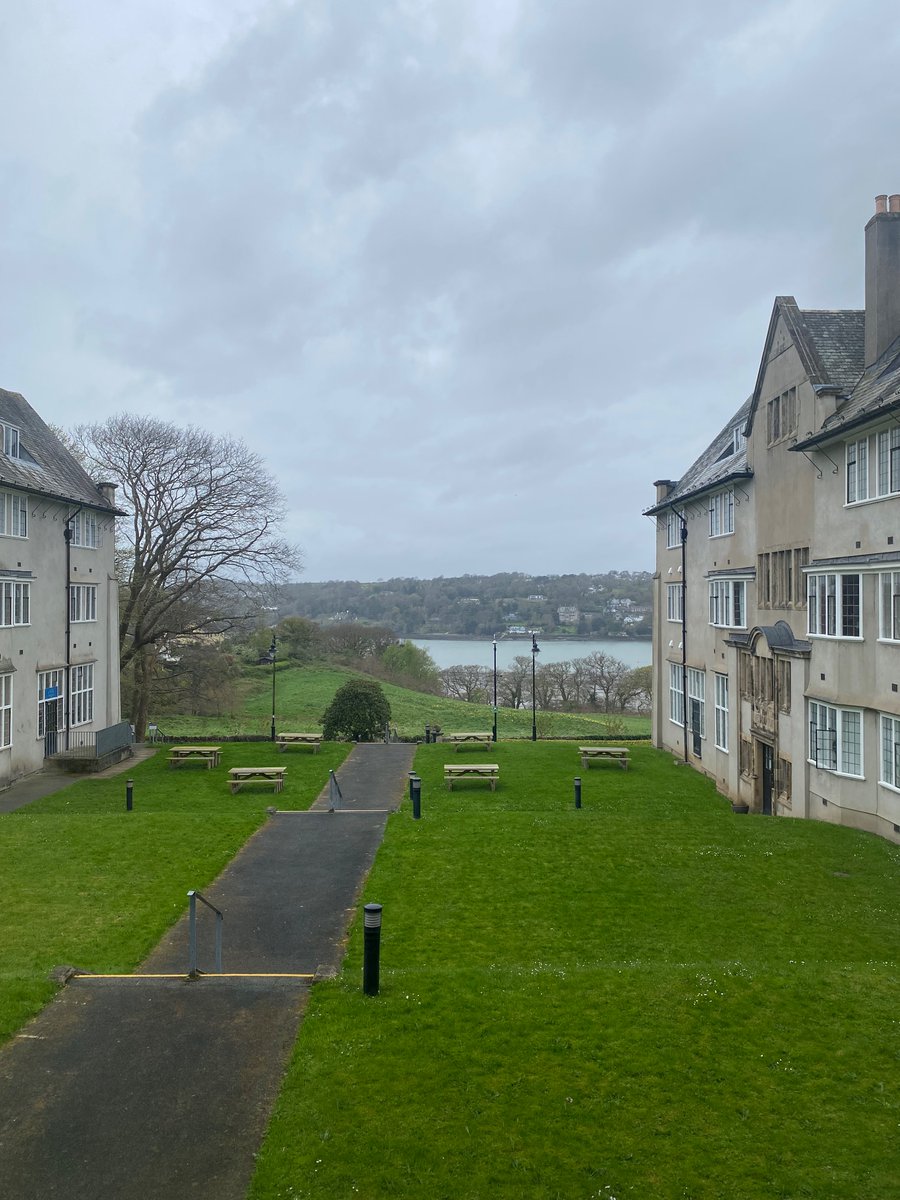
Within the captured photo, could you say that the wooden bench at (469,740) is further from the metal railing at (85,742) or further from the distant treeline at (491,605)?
the distant treeline at (491,605)

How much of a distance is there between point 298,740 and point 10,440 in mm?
14356

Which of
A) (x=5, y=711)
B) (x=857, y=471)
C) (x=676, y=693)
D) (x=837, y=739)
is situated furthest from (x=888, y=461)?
(x=5, y=711)

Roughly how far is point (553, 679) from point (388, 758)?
130 ft

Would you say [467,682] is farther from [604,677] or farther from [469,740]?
[469,740]

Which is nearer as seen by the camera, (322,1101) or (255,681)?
(322,1101)

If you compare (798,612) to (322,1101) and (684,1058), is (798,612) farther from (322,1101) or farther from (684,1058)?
(322,1101)

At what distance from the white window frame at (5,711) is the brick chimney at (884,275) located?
25416mm

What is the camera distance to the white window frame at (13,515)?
23844 mm

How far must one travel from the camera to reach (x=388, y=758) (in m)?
29.1

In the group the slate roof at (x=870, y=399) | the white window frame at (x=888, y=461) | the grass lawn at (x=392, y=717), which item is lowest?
the grass lawn at (x=392, y=717)

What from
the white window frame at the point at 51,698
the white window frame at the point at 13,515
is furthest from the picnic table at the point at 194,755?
the white window frame at the point at 13,515

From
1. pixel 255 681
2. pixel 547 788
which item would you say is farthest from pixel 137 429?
pixel 255 681

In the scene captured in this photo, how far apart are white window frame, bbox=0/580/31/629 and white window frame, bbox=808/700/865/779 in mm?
22245

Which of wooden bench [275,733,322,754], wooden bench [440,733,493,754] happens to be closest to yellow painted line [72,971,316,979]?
wooden bench [275,733,322,754]
